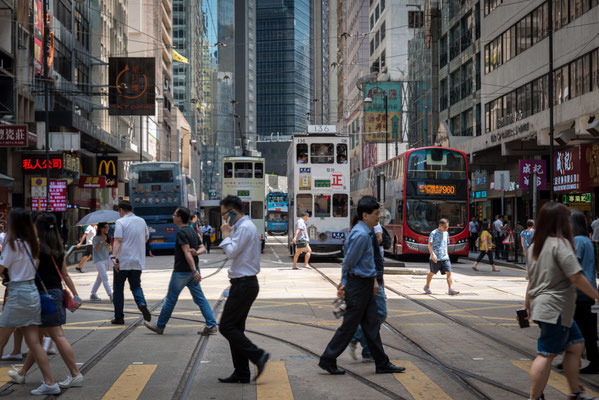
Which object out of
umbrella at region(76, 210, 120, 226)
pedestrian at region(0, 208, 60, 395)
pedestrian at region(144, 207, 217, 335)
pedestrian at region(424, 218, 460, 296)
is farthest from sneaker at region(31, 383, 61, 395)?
pedestrian at region(424, 218, 460, 296)

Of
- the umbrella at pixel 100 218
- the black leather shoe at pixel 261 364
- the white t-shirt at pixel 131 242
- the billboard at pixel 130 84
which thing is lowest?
the black leather shoe at pixel 261 364

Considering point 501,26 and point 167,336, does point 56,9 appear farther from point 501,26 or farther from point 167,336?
point 167,336

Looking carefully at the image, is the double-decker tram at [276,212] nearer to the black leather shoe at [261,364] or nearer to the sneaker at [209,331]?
the sneaker at [209,331]

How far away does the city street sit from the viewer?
718 centimetres

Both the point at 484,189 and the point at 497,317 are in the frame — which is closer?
the point at 497,317

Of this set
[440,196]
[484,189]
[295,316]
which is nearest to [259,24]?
[484,189]

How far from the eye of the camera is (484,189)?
4378 cm

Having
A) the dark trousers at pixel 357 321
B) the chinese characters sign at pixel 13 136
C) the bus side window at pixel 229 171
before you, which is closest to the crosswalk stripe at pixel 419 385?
the dark trousers at pixel 357 321

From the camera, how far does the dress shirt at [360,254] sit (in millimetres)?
7863

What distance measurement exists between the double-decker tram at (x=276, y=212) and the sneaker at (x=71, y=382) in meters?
70.5

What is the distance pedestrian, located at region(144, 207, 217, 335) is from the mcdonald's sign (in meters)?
37.0

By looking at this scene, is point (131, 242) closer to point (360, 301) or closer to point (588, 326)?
point (360, 301)

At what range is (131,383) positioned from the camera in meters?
7.47

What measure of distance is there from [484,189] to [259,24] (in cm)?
16005
